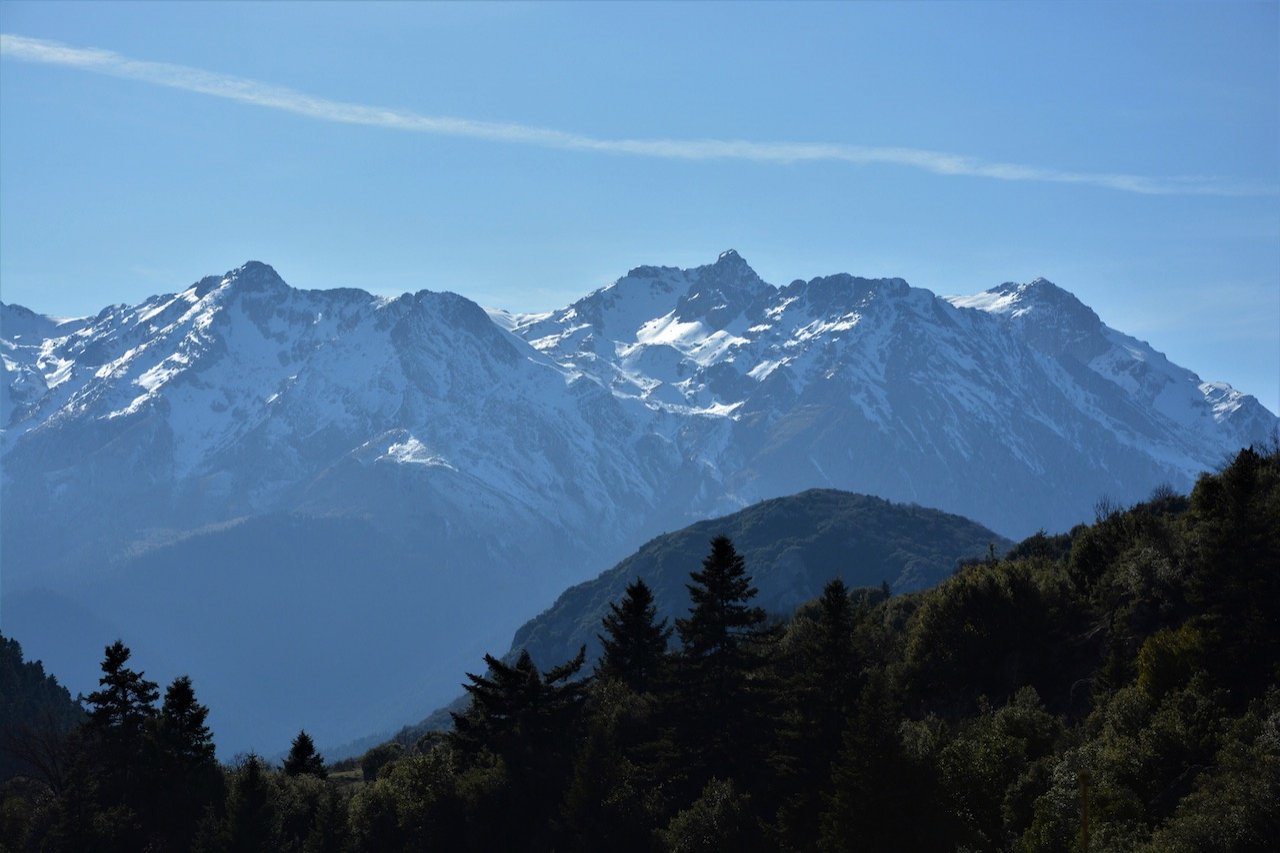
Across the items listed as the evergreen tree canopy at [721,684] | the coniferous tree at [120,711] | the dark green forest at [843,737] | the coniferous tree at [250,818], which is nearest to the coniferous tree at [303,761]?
the dark green forest at [843,737]

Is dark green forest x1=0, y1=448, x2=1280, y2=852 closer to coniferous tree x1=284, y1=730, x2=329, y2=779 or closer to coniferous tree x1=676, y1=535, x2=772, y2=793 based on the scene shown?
coniferous tree x1=676, y1=535, x2=772, y2=793

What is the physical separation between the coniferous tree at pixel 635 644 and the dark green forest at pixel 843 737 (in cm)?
20

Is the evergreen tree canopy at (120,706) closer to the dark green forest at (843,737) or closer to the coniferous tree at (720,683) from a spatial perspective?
the dark green forest at (843,737)

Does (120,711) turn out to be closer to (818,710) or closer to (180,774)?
(180,774)

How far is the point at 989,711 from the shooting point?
9406 centimetres

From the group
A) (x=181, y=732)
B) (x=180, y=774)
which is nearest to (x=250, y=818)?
(x=180, y=774)

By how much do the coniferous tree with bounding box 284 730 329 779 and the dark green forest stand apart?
56 centimetres

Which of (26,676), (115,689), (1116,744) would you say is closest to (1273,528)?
(1116,744)

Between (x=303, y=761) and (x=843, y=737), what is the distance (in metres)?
65.9

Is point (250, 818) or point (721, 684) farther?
point (250, 818)

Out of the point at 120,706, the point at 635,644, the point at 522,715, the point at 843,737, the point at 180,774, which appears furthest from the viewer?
the point at 120,706

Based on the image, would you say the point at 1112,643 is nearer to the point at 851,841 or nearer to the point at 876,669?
the point at 876,669

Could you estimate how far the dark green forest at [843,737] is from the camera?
254 feet

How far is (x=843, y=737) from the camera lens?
85.7 meters
